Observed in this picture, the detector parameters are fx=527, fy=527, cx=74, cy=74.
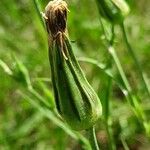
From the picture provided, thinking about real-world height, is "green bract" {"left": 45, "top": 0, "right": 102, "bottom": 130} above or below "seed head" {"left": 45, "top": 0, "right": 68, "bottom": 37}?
below

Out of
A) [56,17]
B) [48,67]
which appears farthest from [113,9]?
[48,67]

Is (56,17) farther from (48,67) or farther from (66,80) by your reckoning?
(48,67)

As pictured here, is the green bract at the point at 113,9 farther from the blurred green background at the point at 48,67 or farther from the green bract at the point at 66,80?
the blurred green background at the point at 48,67

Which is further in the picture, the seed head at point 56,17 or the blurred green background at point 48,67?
the blurred green background at point 48,67

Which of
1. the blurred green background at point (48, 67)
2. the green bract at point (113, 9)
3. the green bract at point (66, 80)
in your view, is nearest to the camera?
the green bract at point (66, 80)

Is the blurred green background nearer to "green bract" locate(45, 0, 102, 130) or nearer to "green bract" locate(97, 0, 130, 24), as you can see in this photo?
"green bract" locate(97, 0, 130, 24)

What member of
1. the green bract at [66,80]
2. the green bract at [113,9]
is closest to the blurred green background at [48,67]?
the green bract at [113,9]

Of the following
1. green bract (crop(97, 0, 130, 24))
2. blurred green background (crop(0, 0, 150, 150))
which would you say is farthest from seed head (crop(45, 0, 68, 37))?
blurred green background (crop(0, 0, 150, 150))

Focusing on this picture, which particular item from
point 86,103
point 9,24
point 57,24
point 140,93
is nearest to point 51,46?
point 57,24

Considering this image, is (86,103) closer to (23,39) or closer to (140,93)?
(140,93)
